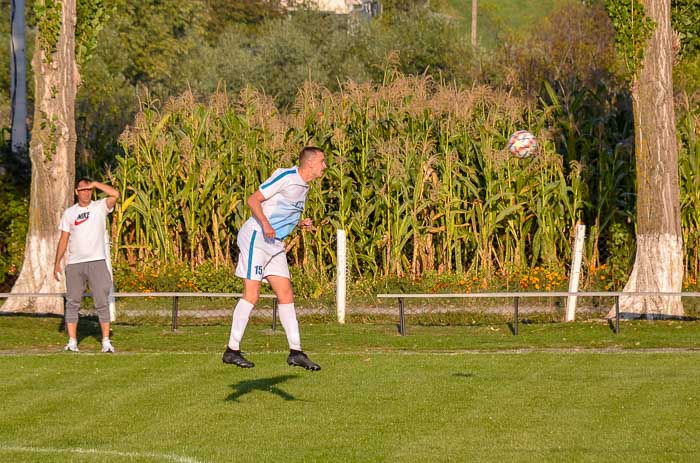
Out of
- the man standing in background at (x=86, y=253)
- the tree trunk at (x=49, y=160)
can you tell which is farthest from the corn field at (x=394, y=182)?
the man standing in background at (x=86, y=253)

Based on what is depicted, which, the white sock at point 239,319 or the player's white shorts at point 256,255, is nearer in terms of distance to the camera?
the player's white shorts at point 256,255

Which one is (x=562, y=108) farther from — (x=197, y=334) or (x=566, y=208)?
(x=197, y=334)

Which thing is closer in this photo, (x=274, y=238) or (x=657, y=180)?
(x=274, y=238)

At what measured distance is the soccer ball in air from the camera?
21.6 m

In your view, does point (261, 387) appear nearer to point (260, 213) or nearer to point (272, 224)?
point (272, 224)

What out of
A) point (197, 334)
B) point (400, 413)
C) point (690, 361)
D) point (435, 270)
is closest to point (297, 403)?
point (400, 413)

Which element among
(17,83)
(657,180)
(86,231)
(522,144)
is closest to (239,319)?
(86,231)

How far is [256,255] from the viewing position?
11969mm

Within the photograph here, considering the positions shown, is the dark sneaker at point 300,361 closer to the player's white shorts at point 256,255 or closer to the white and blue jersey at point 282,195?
the player's white shorts at point 256,255

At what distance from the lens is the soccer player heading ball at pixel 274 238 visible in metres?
11.9

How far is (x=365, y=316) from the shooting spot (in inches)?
808

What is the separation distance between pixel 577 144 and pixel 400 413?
12.8m

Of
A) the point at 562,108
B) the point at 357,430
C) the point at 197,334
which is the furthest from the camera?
the point at 562,108

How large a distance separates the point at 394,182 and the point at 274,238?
1010 centimetres
